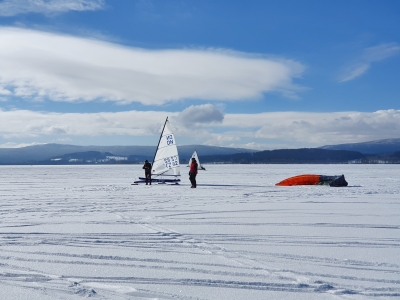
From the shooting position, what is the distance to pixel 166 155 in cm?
2034

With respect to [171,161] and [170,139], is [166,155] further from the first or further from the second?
[170,139]

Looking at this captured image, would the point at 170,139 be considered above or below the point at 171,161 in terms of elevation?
above

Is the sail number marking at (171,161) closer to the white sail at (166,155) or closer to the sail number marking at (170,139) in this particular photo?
the white sail at (166,155)

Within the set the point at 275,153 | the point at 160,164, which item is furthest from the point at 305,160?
the point at 160,164

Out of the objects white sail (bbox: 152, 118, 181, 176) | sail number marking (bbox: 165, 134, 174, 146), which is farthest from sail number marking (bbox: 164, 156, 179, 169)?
sail number marking (bbox: 165, 134, 174, 146)

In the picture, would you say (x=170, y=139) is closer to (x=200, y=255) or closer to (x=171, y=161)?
(x=171, y=161)

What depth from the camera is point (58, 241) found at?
591cm

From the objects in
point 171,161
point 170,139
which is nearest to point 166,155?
point 171,161

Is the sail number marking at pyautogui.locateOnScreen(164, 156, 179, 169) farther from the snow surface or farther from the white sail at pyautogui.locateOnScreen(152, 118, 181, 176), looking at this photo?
the snow surface

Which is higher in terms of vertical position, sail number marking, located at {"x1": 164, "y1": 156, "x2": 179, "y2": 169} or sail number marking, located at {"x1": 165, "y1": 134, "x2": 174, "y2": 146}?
sail number marking, located at {"x1": 165, "y1": 134, "x2": 174, "y2": 146}

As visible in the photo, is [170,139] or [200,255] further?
[170,139]

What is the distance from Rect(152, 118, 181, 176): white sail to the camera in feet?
66.6

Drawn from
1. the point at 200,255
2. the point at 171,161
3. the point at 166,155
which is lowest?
the point at 200,255

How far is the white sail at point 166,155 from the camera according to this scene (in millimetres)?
20312
